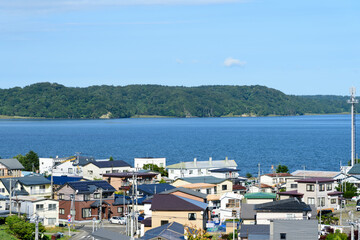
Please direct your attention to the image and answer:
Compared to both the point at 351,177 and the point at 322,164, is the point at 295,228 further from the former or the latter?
the point at 322,164

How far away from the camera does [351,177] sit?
171 ft

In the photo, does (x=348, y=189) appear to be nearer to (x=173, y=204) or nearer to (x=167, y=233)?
(x=173, y=204)

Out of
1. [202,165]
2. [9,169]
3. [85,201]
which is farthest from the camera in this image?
[202,165]

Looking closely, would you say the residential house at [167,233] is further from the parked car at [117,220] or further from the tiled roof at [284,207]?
the parked car at [117,220]

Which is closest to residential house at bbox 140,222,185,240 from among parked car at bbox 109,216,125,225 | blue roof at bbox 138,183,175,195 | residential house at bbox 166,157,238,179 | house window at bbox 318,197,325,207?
parked car at bbox 109,216,125,225

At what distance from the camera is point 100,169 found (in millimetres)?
60031

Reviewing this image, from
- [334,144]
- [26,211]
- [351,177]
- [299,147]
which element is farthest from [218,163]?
[334,144]

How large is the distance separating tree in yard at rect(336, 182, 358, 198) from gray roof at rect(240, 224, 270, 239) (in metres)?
19.3

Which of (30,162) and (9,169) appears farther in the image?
(30,162)

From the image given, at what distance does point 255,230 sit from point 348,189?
2281 centimetres

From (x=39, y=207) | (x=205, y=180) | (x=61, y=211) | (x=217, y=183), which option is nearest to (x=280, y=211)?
(x=217, y=183)

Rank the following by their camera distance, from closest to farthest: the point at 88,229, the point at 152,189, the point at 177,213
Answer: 1. the point at 177,213
2. the point at 88,229
3. the point at 152,189

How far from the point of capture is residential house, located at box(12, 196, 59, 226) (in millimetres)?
37847

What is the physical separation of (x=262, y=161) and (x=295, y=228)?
66450 millimetres
